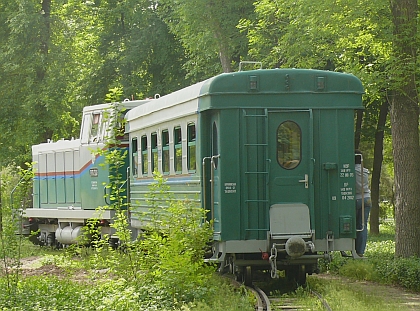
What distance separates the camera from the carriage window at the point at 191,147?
14672 mm

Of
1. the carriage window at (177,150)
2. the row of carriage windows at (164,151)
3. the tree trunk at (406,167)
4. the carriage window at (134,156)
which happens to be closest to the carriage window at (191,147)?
the row of carriage windows at (164,151)

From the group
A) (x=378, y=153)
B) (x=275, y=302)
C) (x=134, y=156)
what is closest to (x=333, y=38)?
(x=134, y=156)

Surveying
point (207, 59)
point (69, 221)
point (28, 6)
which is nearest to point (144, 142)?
point (69, 221)

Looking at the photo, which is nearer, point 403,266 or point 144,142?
point 403,266

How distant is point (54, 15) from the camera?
3838 cm

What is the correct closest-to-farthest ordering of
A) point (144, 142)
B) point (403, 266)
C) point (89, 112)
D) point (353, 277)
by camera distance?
point (403, 266), point (353, 277), point (144, 142), point (89, 112)

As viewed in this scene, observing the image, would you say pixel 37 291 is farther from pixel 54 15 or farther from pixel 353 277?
pixel 54 15

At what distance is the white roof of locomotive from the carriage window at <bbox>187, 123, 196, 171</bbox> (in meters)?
0.26

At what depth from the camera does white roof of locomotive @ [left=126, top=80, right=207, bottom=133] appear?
47.2 ft

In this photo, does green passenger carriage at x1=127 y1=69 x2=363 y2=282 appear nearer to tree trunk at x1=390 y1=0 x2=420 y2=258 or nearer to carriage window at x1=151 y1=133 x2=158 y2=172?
carriage window at x1=151 y1=133 x2=158 y2=172

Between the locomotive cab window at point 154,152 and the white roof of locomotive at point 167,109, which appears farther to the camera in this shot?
the locomotive cab window at point 154,152

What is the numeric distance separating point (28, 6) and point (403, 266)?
79.1 feet

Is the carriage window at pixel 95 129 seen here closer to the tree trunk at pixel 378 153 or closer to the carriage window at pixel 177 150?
the carriage window at pixel 177 150

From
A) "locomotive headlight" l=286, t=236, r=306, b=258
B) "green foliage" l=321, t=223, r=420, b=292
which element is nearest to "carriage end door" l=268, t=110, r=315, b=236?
"locomotive headlight" l=286, t=236, r=306, b=258
